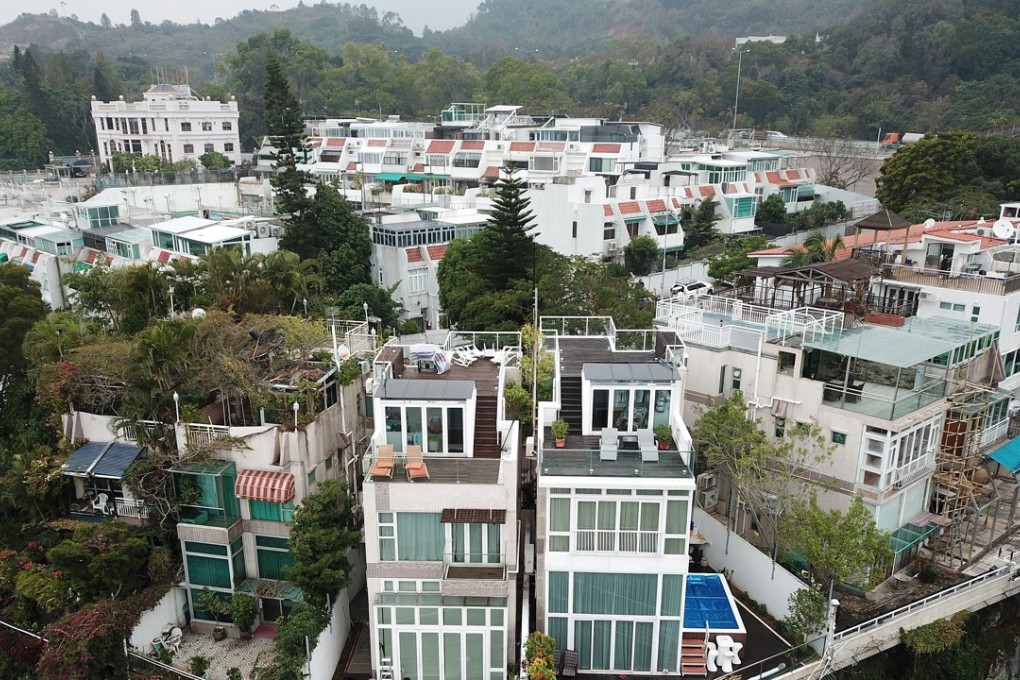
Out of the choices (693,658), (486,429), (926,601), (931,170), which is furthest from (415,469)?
(931,170)

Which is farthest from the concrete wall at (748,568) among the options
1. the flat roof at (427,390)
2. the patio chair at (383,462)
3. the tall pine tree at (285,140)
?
the tall pine tree at (285,140)

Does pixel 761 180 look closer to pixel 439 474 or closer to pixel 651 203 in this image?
pixel 651 203

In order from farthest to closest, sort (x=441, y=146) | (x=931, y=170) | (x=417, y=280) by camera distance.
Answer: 1. (x=441, y=146)
2. (x=931, y=170)
3. (x=417, y=280)

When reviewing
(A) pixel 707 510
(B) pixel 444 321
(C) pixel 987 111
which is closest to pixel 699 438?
(A) pixel 707 510

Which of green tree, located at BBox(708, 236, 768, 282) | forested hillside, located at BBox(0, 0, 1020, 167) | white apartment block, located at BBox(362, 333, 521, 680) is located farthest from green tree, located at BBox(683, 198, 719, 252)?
white apartment block, located at BBox(362, 333, 521, 680)

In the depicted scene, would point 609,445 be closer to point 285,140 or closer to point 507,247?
point 507,247

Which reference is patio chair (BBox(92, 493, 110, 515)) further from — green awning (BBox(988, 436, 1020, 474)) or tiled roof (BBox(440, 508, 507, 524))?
green awning (BBox(988, 436, 1020, 474))
